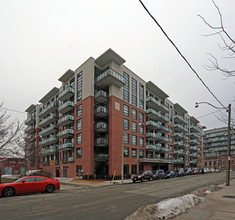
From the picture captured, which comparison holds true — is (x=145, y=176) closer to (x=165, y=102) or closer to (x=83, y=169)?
(x=83, y=169)

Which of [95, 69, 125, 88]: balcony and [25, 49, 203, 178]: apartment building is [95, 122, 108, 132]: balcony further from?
[95, 69, 125, 88]: balcony

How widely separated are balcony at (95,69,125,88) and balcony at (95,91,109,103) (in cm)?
204

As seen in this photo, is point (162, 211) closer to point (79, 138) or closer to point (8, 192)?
point (8, 192)

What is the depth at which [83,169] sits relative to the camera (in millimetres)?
34938

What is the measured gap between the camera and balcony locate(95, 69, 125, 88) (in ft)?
113

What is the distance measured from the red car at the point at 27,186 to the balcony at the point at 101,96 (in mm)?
22045

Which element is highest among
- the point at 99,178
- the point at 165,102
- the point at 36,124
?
the point at 165,102

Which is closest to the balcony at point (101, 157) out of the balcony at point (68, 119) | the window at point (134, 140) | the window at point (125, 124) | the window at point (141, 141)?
the window at point (125, 124)

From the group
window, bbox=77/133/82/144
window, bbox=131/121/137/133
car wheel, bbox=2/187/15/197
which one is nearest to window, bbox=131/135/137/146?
window, bbox=131/121/137/133

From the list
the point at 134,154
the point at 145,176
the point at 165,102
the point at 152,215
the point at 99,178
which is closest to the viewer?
the point at 152,215

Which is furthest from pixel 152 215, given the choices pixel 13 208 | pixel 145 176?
pixel 145 176

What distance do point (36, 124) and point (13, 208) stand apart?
184 feet

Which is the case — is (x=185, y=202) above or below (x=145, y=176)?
above

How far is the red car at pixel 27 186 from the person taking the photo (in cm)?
1304
